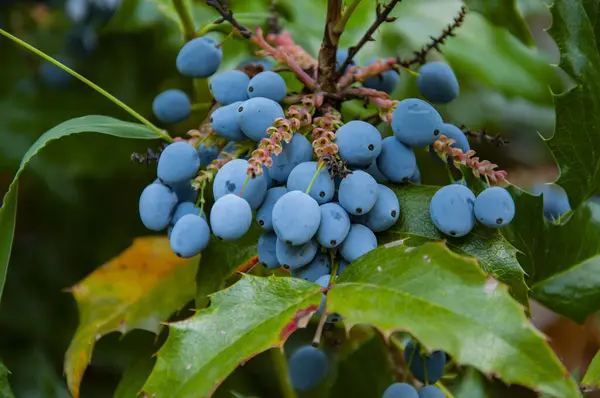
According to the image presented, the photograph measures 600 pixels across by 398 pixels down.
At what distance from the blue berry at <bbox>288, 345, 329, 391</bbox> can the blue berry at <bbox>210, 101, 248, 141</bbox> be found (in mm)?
484

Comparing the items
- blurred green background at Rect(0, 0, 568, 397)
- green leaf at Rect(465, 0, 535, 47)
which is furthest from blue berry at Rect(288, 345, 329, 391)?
green leaf at Rect(465, 0, 535, 47)

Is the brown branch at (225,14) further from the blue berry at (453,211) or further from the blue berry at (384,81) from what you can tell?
the blue berry at (453,211)

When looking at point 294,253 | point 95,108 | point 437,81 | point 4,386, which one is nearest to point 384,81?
point 437,81

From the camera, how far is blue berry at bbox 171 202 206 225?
0.69 meters

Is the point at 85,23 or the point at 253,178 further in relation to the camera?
the point at 85,23

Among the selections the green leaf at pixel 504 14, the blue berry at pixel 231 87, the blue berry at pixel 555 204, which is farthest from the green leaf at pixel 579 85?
the blue berry at pixel 231 87

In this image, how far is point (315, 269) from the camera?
0.65 metres

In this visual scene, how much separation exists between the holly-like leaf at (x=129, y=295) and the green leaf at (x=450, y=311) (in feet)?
1.06

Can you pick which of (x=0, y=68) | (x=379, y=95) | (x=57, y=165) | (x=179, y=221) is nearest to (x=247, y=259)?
(x=179, y=221)

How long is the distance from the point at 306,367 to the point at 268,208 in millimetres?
489

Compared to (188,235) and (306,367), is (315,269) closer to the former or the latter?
(188,235)

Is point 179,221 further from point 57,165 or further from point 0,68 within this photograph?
point 0,68

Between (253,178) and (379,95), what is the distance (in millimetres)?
183

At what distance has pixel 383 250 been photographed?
602mm
